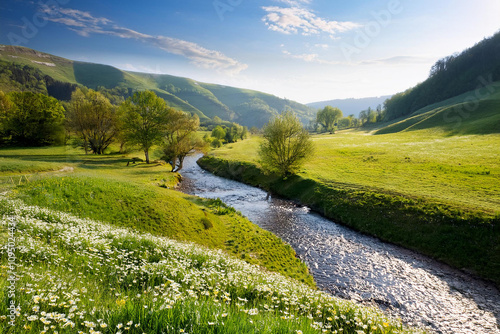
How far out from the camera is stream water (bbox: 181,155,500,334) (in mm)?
15180

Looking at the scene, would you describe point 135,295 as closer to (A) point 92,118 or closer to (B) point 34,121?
(A) point 92,118

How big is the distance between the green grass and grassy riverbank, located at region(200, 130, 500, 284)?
19952 millimetres

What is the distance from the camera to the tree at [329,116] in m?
166

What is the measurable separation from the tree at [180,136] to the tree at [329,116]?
134m

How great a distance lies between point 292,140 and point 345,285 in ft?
106

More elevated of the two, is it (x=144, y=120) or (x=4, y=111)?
(x=4, y=111)

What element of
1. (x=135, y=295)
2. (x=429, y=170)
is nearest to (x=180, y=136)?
(x=135, y=295)

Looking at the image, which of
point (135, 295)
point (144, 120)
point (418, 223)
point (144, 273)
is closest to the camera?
point (135, 295)

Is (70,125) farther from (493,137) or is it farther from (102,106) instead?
(493,137)

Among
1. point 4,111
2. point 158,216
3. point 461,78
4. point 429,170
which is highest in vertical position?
point 461,78

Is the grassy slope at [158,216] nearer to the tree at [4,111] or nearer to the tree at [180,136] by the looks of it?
the tree at [180,136]

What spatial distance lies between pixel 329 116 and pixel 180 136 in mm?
138569

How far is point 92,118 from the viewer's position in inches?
2402

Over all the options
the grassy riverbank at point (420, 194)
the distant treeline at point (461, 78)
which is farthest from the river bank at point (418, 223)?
the distant treeline at point (461, 78)
